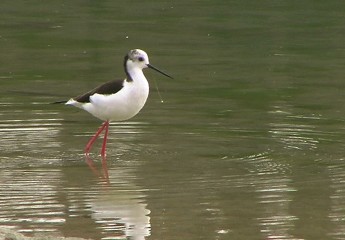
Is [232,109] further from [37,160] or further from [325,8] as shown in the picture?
[325,8]

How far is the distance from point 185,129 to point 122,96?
43.3 inches

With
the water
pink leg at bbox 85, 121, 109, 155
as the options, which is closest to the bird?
pink leg at bbox 85, 121, 109, 155

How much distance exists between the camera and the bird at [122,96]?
12195mm

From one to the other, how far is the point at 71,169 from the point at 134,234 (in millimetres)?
2872

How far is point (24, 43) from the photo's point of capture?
64.6ft

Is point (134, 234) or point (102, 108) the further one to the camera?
point (102, 108)

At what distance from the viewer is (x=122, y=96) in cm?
1221

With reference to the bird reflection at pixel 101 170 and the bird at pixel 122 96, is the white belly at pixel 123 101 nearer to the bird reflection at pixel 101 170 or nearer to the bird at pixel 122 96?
the bird at pixel 122 96

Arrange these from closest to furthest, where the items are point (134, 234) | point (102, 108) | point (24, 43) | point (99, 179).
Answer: point (134, 234) → point (99, 179) → point (102, 108) → point (24, 43)

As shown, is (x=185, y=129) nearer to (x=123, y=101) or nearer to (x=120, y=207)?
(x=123, y=101)

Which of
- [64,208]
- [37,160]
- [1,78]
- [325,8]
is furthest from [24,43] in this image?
[64,208]

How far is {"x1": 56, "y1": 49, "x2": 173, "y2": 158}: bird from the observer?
480 inches

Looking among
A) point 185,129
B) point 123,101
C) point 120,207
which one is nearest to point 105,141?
point 123,101

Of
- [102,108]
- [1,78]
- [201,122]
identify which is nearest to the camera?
[102,108]
